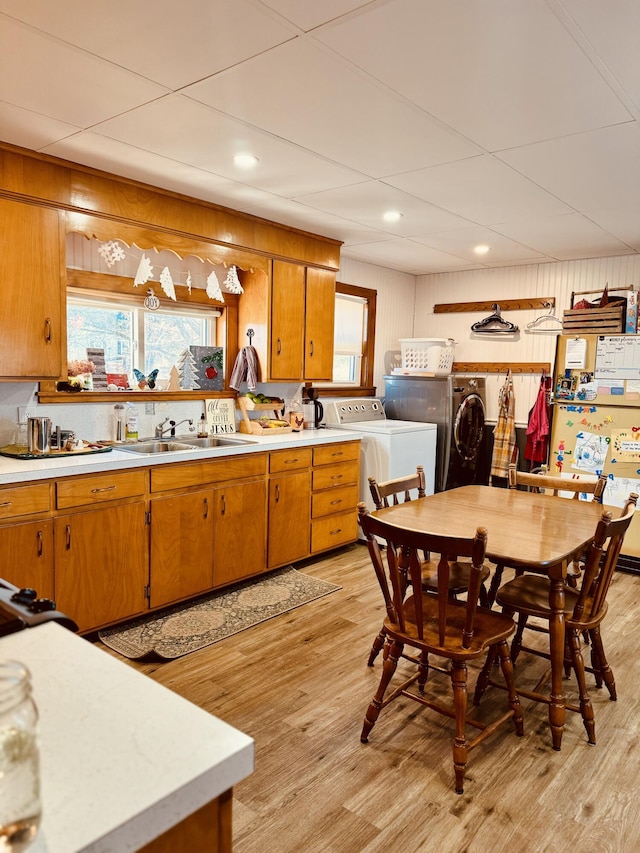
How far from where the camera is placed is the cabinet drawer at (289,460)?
4.03 metres

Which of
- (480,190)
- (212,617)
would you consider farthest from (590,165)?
(212,617)

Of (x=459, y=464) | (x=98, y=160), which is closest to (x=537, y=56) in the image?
(x=98, y=160)

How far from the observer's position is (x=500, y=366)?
224 inches

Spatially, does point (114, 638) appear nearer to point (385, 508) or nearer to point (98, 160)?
point (385, 508)

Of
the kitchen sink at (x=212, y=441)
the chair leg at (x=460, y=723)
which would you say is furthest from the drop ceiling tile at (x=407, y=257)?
the chair leg at (x=460, y=723)

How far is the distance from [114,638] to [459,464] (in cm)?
334

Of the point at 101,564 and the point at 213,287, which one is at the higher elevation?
the point at 213,287

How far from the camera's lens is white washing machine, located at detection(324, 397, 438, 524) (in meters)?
4.81

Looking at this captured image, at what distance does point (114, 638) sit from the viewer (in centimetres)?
315

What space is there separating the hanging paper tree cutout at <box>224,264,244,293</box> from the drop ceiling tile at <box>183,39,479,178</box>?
1.32 m

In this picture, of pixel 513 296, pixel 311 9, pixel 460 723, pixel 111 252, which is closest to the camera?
pixel 311 9

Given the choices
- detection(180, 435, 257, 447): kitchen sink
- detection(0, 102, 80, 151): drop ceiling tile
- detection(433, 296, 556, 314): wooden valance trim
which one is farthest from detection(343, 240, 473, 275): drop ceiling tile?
detection(0, 102, 80, 151): drop ceiling tile

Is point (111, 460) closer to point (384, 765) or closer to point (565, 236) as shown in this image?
point (384, 765)

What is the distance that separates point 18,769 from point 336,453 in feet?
12.9
